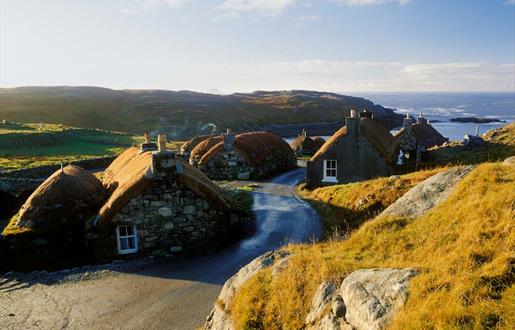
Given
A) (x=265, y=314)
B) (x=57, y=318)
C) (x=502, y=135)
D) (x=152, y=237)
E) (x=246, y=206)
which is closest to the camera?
(x=265, y=314)

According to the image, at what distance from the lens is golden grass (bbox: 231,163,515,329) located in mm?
5883

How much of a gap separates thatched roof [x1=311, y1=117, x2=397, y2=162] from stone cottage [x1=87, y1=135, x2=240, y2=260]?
13.8 meters

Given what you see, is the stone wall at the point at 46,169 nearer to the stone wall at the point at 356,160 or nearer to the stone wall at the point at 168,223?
the stone wall at the point at 168,223

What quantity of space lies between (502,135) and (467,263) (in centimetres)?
5435

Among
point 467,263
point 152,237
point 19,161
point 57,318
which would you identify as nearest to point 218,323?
point 467,263

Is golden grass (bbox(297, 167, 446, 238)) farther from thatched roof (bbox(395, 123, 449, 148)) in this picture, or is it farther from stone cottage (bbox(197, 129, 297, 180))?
thatched roof (bbox(395, 123, 449, 148))

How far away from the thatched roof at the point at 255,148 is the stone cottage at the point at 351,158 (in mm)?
9911

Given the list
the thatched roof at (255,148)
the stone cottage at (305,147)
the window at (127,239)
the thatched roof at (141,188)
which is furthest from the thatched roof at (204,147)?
the window at (127,239)

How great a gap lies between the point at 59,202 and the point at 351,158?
20.7 m

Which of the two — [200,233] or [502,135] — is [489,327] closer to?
[200,233]

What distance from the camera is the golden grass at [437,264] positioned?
588cm

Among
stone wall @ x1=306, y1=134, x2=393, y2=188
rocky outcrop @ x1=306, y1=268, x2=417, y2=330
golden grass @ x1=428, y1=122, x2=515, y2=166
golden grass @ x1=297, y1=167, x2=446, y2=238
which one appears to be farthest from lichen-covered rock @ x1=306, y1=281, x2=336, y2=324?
golden grass @ x1=428, y1=122, x2=515, y2=166

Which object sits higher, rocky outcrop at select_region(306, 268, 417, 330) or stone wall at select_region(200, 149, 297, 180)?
rocky outcrop at select_region(306, 268, 417, 330)

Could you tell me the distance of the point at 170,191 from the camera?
20.2m
